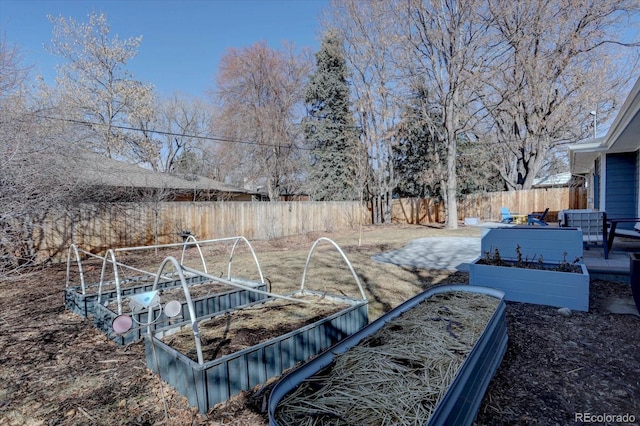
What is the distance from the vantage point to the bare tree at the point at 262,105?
19812mm

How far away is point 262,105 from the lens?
20172 mm

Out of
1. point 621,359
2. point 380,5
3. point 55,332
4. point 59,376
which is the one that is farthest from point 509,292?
point 380,5

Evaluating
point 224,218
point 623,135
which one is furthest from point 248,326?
point 224,218

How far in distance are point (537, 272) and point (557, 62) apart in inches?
581

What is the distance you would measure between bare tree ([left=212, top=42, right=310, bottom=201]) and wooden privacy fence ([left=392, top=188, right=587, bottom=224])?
25.6 ft

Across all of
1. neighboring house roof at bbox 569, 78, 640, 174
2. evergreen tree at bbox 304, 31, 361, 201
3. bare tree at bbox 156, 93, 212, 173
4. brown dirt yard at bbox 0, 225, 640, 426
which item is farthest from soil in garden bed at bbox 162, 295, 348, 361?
bare tree at bbox 156, 93, 212, 173

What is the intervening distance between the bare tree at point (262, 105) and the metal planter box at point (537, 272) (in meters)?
16.4

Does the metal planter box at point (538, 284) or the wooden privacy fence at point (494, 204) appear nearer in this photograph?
the metal planter box at point (538, 284)

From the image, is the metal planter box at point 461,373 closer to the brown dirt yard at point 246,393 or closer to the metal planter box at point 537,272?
the brown dirt yard at point 246,393

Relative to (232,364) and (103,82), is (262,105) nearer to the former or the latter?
(103,82)

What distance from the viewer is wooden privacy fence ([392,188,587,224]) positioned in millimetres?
16719

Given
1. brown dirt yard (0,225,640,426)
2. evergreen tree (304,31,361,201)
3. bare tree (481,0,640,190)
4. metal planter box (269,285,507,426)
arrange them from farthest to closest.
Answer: evergreen tree (304,31,361,201) → bare tree (481,0,640,190) → brown dirt yard (0,225,640,426) → metal planter box (269,285,507,426)

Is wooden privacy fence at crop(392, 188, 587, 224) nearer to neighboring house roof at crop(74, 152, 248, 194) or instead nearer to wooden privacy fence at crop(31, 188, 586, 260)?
wooden privacy fence at crop(31, 188, 586, 260)

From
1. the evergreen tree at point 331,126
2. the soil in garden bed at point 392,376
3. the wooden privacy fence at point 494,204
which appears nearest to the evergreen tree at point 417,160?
the wooden privacy fence at point 494,204
